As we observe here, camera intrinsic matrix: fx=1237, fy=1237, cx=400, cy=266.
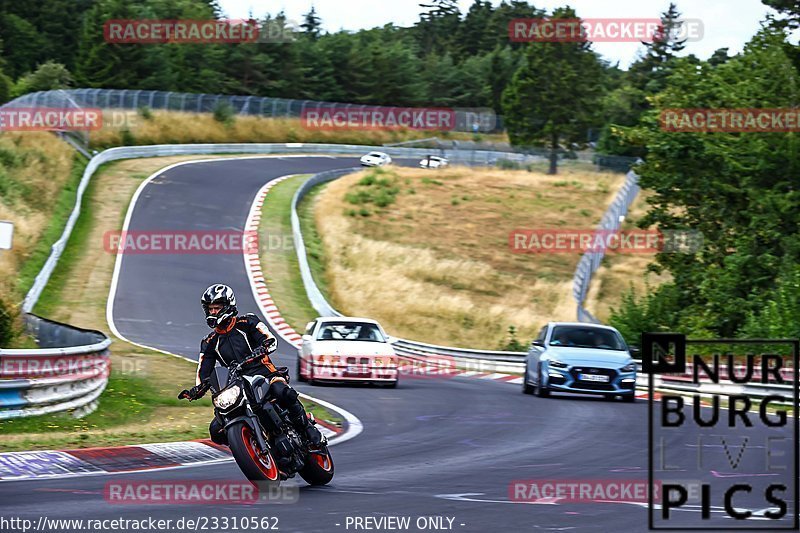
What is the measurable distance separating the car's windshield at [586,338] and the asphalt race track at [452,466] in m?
1.03

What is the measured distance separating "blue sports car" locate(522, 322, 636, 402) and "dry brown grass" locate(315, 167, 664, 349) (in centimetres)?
2005

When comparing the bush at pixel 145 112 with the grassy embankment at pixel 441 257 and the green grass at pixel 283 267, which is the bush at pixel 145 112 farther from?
the green grass at pixel 283 267

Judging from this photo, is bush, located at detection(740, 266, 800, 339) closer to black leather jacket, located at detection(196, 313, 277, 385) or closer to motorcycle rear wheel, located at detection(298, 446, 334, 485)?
motorcycle rear wheel, located at detection(298, 446, 334, 485)

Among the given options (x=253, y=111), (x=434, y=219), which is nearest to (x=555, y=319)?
(x=434, y=219)

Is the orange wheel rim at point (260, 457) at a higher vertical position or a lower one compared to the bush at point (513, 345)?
higher

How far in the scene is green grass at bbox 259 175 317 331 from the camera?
40031mm

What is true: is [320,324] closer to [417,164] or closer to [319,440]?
[319,440]

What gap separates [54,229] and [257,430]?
3596cm

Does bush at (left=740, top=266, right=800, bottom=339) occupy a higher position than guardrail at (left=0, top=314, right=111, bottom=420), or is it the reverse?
guardrail at (left=0, top=314, right=111, bottom=420)

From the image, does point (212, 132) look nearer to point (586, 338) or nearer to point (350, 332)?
point (350, 332)

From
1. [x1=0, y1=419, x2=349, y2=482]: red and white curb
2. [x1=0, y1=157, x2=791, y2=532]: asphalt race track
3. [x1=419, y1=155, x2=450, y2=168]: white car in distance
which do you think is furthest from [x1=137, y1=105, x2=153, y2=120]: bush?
[x1=0, y1=419, x2=349, y2=482]: red and white curb

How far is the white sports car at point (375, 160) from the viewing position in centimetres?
8312

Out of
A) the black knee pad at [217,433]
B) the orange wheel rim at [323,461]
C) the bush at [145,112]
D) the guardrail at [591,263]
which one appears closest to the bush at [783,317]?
the guardrail at [591,263]

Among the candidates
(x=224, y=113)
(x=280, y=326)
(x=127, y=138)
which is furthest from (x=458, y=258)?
(x=224, y=113)
